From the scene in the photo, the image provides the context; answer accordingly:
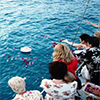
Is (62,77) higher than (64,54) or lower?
lower

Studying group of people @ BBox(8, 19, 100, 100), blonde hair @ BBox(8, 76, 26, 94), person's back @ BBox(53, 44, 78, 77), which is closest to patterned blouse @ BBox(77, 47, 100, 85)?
group of people @ BBox(8, 19, 100, 100)

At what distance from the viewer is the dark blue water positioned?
7.32m

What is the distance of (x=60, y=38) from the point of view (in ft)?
33.6

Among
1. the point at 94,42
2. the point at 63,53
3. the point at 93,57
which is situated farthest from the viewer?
the point at 94,42

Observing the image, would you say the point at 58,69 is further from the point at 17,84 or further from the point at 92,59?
the point at 92,59

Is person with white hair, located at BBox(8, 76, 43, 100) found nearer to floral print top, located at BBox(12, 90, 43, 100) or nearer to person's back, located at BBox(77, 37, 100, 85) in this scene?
floral print top, located at BBox(12, 90, 43, 100)

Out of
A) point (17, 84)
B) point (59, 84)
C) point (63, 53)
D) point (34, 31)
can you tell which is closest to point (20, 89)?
point (17, 84)

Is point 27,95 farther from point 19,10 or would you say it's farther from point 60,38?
point 19,10

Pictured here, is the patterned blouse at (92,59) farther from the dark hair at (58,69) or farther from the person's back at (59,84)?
the dark hair at (58,69)

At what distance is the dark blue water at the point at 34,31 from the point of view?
24.0 feet

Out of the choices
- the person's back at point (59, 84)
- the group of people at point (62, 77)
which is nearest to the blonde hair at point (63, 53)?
the group of people at point (62, 77)

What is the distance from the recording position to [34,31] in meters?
11.1

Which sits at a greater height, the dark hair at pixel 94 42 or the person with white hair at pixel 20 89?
the dark hair at pixel 94 42

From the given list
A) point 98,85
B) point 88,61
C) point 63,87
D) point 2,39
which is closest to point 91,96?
point 98,85
